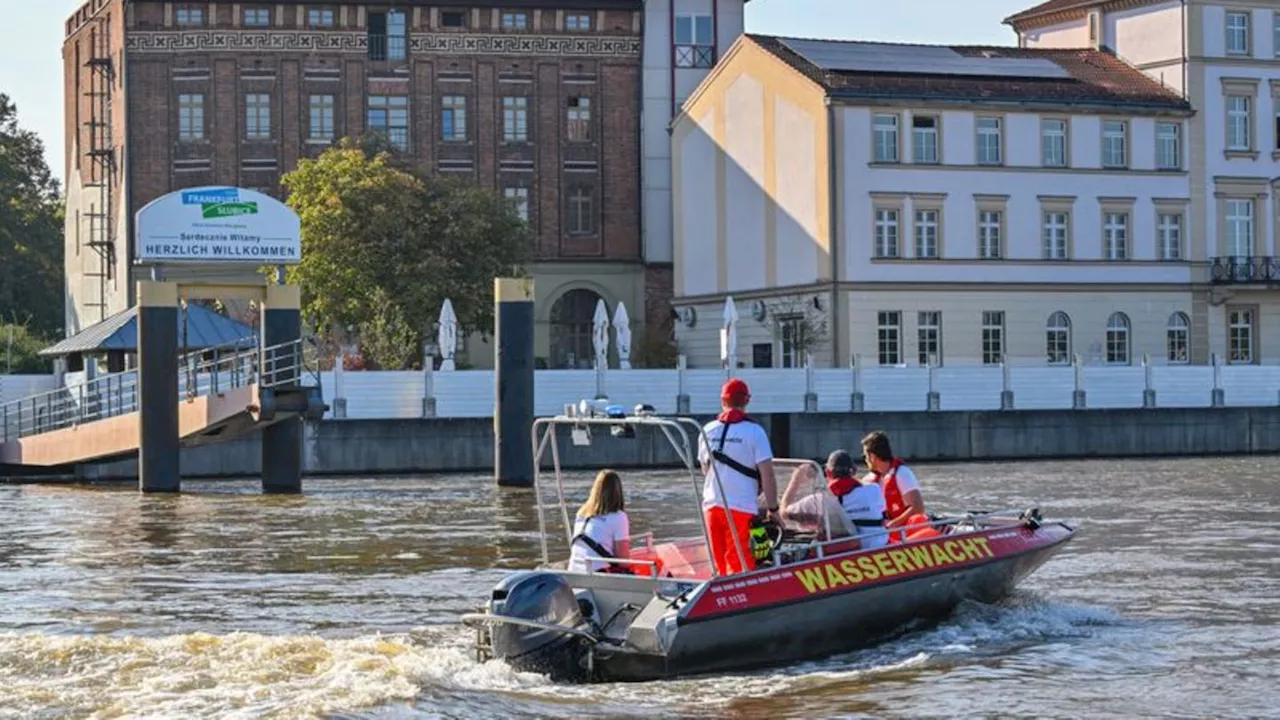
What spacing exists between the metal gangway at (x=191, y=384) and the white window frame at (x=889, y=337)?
15945 mm

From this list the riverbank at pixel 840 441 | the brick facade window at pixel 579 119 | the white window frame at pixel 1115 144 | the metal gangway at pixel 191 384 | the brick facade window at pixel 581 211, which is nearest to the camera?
the metal gangway at pixel 191 384

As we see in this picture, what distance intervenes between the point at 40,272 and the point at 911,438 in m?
44.0

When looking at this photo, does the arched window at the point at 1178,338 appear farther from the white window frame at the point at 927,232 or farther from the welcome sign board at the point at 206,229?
the welcome sign board at the point at 206,229

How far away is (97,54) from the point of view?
74062mm

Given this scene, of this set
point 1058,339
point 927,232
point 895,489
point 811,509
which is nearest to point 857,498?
point 811,509

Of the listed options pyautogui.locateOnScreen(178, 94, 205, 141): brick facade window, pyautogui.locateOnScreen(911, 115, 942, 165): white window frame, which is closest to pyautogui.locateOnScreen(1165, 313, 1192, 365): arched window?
pyautogui.locateOnScreen(911, 115, 942, 165): white window frame

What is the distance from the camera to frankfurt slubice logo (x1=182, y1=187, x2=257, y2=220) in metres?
45.0

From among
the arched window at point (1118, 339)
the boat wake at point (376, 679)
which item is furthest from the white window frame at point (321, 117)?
the boat wake at point (376, 679)

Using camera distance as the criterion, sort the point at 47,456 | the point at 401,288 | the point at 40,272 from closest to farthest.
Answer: the point at 47,456, the point at 401,288, the point at 40,272

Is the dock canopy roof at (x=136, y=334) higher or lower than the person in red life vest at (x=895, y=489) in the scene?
higher

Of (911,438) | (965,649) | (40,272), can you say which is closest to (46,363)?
(40,272)

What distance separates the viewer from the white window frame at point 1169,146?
63438 millimetres

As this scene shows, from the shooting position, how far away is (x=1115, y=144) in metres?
63.1

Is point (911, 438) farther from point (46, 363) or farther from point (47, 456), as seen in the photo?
point (46, 363)
